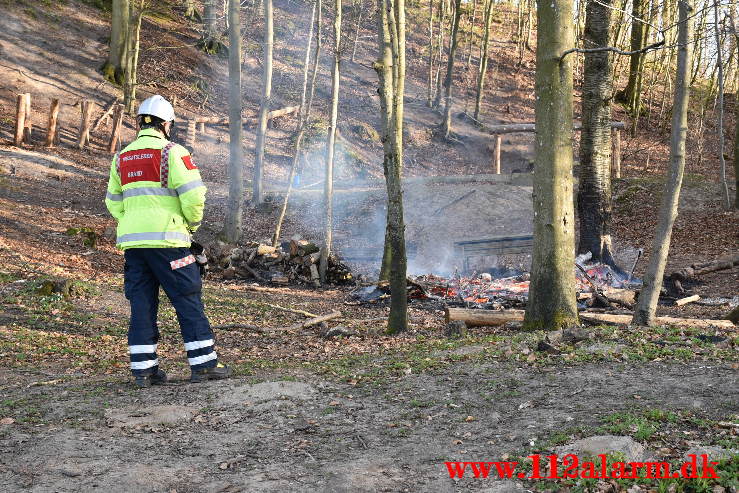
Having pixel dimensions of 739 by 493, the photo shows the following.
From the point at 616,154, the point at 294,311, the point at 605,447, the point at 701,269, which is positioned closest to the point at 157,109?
the point at 605,447

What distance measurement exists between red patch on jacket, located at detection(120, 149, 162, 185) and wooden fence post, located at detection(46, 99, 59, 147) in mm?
19018

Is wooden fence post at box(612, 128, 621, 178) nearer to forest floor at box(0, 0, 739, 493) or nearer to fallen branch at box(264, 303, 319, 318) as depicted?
forest floor at box(0, 0, 739, 493)

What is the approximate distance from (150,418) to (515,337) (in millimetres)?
4054

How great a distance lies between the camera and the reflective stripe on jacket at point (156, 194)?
6.45m

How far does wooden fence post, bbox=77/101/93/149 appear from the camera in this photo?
80.8 ft

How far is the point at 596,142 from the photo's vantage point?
48.7ft

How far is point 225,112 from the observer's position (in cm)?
3228

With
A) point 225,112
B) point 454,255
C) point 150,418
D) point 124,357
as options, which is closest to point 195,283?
point 150,418

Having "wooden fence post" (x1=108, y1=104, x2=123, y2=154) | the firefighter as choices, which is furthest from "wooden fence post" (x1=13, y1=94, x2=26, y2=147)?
the firefighter

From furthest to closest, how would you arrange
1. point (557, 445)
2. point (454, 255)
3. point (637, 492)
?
point (454, 255) < point (557, 445) < point (637, 492)

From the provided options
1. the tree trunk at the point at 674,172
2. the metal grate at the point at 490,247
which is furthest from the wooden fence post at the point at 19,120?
the tree trunk at the point at 674,172

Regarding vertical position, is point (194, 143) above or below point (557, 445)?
above

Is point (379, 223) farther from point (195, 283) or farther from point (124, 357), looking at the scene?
point (195, 283)

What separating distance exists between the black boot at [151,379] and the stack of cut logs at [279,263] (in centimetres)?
871
